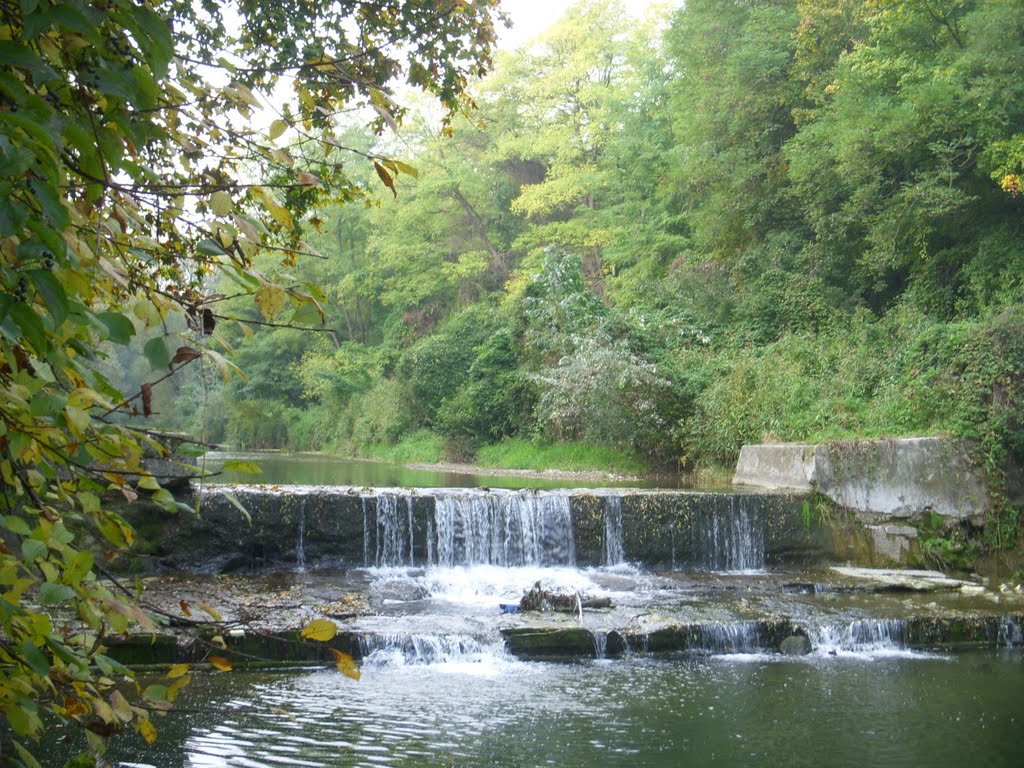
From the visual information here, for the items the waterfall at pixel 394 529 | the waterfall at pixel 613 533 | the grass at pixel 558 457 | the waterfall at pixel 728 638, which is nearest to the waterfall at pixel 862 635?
the waterfall at pixel 728 638

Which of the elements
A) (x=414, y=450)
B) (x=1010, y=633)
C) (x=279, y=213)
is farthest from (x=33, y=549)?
(x=414, y=450)

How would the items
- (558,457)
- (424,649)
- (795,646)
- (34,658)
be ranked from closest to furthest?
(34,658), (424,649), (795,646), (558,457)

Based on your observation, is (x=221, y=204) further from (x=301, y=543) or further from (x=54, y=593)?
(x=301, y=543)

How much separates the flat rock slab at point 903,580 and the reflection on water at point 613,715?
7.31ft

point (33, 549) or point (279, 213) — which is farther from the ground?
point (279, 213)

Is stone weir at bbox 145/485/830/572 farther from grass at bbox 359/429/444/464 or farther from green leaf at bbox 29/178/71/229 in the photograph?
grass at bbox 359/429/444/464

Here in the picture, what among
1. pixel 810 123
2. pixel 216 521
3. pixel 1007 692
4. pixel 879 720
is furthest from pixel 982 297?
pixel 216 521

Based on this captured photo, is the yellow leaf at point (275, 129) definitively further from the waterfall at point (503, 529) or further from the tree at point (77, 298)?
the waterfall at point (503, 529)

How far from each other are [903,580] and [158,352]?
10667mm

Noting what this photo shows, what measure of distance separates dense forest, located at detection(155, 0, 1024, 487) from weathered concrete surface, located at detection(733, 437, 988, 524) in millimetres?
448

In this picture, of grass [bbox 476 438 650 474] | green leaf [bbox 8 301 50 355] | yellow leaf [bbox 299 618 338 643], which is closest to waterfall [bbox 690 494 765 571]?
grass [bbox 476 438 650 474]

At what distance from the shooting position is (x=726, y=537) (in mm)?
12055

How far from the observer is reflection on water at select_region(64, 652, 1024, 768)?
552cm

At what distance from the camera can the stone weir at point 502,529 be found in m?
11.1
